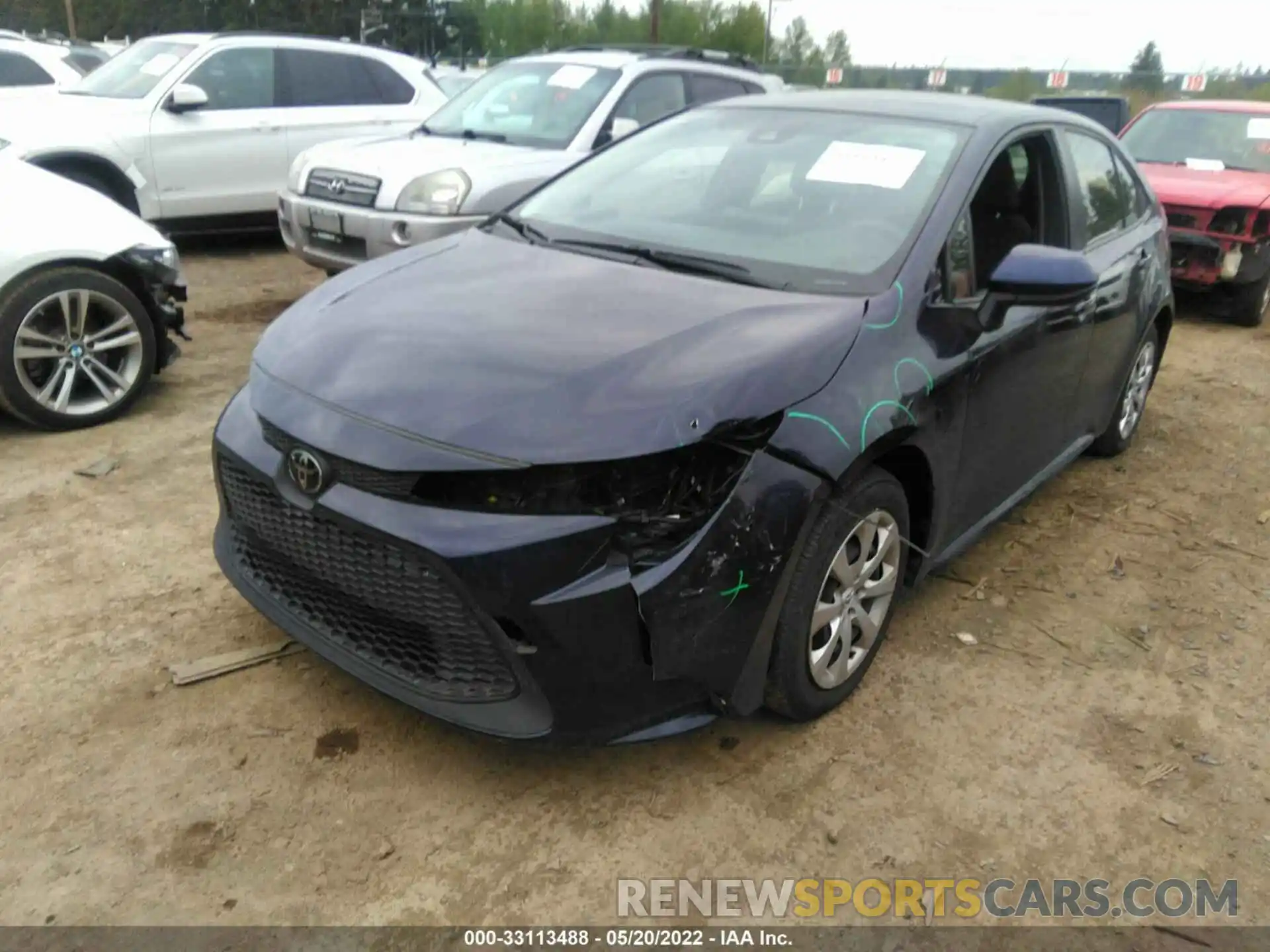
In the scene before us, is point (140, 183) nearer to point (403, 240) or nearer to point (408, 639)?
point (403, 240)

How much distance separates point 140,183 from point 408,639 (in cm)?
612

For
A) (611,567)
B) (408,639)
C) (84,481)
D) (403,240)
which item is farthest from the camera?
(403,240)

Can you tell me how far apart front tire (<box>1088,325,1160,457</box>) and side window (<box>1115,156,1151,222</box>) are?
1.84 feet

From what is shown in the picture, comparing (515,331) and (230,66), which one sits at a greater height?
(230,66)

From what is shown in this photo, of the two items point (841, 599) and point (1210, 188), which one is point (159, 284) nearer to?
point (841, 599)

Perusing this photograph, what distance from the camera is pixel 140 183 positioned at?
7.20 meters

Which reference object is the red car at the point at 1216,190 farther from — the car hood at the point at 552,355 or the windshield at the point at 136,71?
the windshield at the point at 136,71

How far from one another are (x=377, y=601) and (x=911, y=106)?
101 inches

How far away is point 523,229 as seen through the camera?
139 inches

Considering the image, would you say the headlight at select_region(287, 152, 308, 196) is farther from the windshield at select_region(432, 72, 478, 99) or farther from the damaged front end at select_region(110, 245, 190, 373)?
the windshield at select_region(432, 72, 478, 99)

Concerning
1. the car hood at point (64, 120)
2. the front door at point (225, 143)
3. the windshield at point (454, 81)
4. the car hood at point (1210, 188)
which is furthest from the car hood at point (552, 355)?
the windshield at point (454, 81)

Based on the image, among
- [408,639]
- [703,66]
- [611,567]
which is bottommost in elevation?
[408,639]

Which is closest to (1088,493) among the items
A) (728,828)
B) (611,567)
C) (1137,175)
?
(1137,175)

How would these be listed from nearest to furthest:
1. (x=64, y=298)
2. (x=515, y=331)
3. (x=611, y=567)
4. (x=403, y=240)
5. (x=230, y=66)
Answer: (x=611, y=567) < (x=515, y=331) < (x=64, y=298) < (x=403, y=240) < (x=230, y=66)
